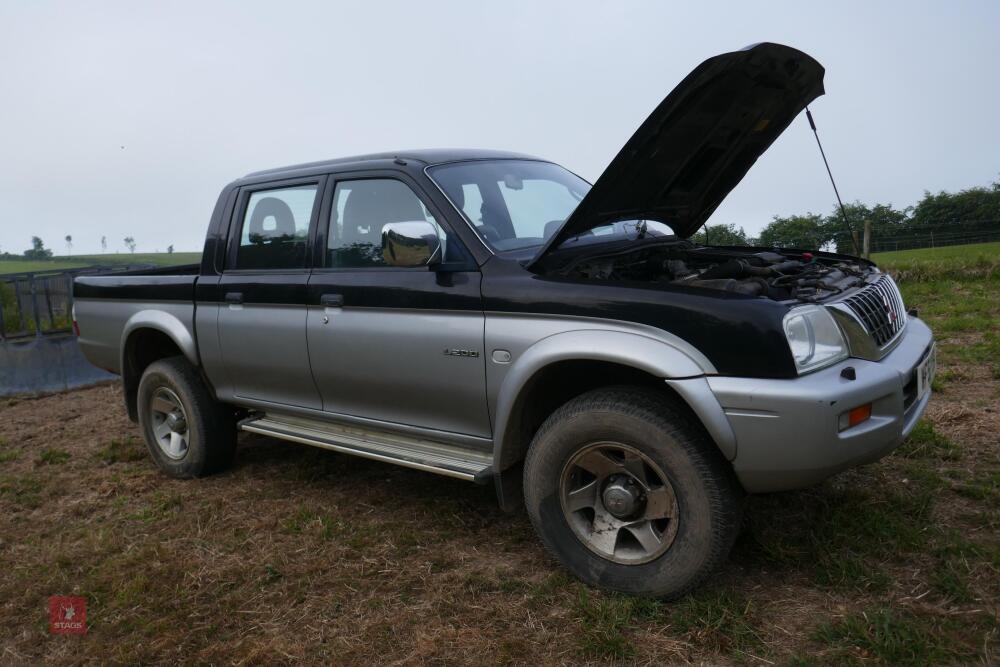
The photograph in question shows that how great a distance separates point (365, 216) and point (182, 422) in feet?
7.12

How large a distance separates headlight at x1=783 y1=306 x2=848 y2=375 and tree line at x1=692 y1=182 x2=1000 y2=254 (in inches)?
76.8

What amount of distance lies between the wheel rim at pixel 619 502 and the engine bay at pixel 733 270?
0.75 metres

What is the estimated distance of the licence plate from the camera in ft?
10.8

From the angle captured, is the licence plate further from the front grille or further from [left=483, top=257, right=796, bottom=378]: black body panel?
[left=483, top=257, right=796, bottom=378]: black body panel

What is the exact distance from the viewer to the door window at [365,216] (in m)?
3.91

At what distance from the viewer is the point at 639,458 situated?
3.07 m

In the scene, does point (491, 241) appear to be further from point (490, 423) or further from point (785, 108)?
point (785, 108)

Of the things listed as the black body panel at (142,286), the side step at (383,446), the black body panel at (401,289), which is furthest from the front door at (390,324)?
the black body panel at (142,286)

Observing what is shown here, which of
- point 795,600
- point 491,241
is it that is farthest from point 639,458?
point 491,241

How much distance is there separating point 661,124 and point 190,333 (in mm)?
3255

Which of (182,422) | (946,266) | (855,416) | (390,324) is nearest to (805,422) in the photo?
(855,416)

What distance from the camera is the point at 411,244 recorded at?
355 cm

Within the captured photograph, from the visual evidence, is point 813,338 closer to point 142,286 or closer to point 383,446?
point 383,446

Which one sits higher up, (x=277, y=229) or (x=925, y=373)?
(x=277, y=229)
